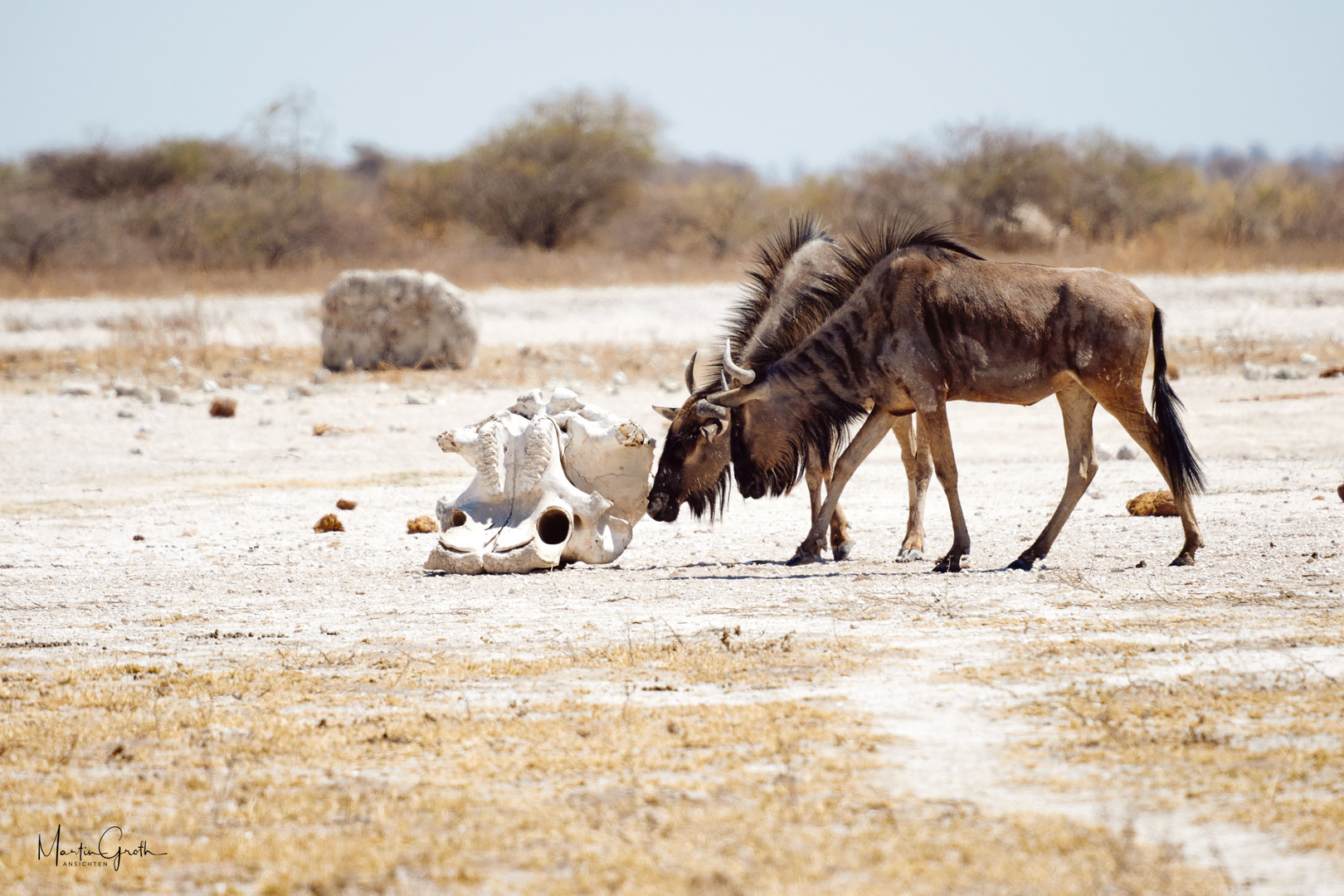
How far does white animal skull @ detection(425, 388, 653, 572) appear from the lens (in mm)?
8289

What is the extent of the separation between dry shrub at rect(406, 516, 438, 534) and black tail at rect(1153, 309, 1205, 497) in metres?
4.72

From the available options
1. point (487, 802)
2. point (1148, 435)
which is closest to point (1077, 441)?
point (1148, 435)

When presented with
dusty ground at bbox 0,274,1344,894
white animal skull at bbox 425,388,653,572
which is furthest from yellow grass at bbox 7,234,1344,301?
white animal skull at bbox 425,388,653,572

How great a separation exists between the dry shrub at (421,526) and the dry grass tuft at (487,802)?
4.35m

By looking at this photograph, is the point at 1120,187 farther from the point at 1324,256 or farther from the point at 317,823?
the point at 317,823

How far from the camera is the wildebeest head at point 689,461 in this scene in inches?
335

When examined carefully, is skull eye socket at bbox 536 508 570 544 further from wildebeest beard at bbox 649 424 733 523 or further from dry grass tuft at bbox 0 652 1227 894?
dry grass tuft at bbox 0 652 1227 894

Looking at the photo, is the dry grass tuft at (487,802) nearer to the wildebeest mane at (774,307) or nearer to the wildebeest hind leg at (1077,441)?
the wildebeest mane at (774,307)

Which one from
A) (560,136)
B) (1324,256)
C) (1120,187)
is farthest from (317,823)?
(560,136)

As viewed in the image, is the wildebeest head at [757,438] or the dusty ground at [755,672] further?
the wildebeest head at [757,438]

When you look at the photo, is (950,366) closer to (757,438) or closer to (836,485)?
(836,485)

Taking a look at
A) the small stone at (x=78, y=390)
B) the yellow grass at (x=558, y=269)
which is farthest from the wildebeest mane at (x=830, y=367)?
the yellow grass at (x=558, y=269)

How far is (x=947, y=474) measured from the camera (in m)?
8.27
